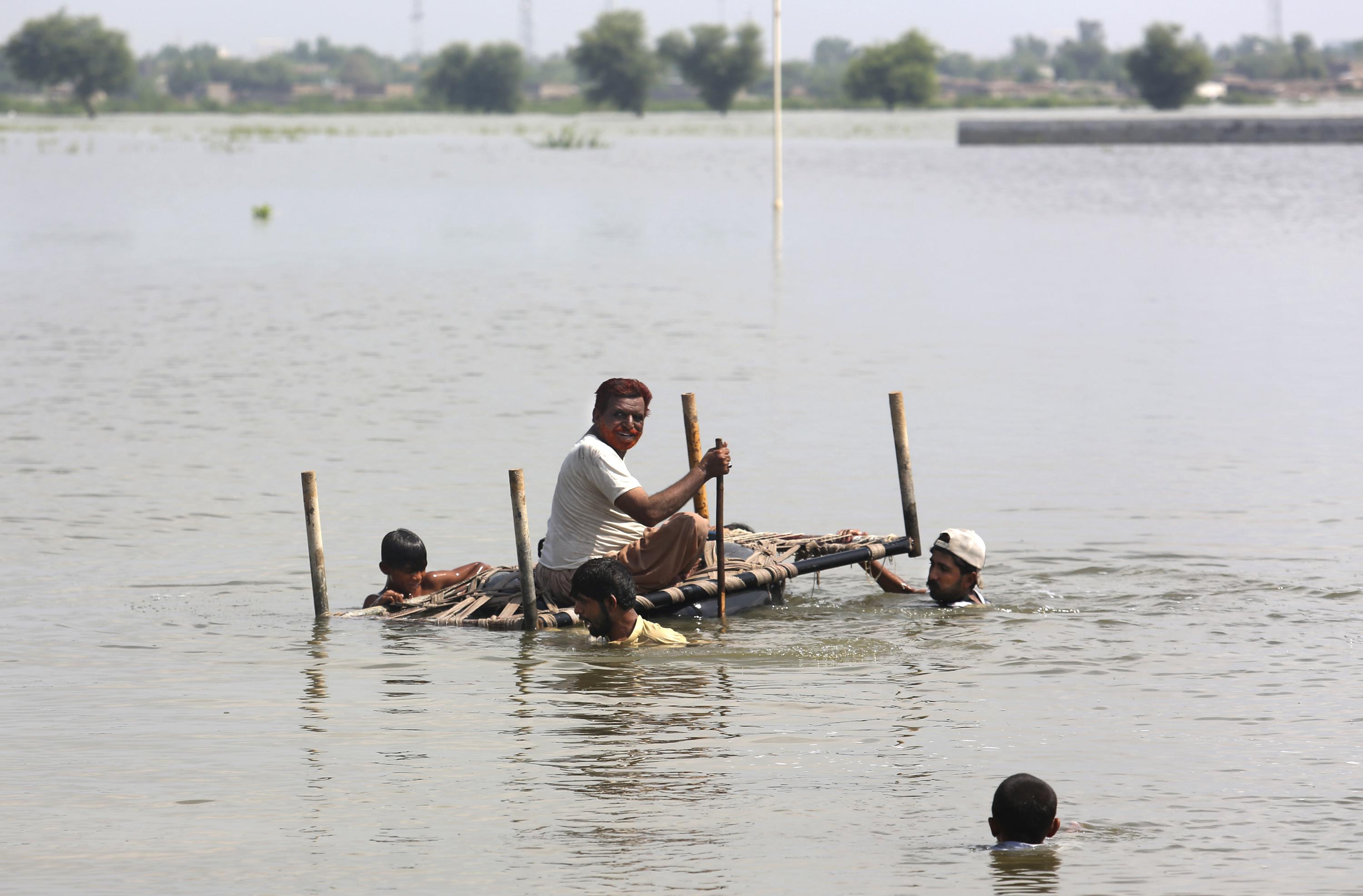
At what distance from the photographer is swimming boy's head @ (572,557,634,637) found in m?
10.4

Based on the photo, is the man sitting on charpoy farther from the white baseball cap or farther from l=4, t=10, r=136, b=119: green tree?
l=4, t=10, r=136, b=119: green tree

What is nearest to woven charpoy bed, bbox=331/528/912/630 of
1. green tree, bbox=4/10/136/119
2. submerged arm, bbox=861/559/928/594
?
submerged arm, bbox=861/559/928/594

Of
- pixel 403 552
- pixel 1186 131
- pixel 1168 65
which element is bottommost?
pixel 403 552

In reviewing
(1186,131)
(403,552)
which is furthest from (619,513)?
(1186,131)

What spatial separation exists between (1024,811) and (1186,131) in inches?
3189

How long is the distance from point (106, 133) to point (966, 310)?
380 feet

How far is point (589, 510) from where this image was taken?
1073cm

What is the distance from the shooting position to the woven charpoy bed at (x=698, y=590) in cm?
1097

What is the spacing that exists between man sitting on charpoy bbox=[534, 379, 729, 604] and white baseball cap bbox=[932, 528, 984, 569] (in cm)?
149

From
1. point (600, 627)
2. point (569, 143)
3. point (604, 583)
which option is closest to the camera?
point (604, 583)

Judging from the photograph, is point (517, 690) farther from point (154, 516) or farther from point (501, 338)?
point (501, 338)

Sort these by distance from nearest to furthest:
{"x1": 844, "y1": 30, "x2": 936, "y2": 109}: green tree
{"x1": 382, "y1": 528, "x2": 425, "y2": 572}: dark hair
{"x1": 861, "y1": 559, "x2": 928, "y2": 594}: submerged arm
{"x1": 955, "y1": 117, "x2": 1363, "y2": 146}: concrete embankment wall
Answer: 1. {"x1": 382, "y1": 528, "x2": 425, "y2": 572}: dark hair
2. {"x1": 861, "y1": 559, "x2": 928, "y2": 594}: submerged arm
3. {"x1": 955, "y1": 117, "x2": 1363, "y2": 146}: concrete embankment wall
4. {"x1": 844, "y1": 30, "x2": 936, "y2": 109}: green tree

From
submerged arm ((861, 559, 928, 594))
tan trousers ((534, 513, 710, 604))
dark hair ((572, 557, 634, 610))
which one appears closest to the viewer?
dark hair ((572, 557, 634, 610))

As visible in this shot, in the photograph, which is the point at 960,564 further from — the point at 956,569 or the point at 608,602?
the point at 608,602
